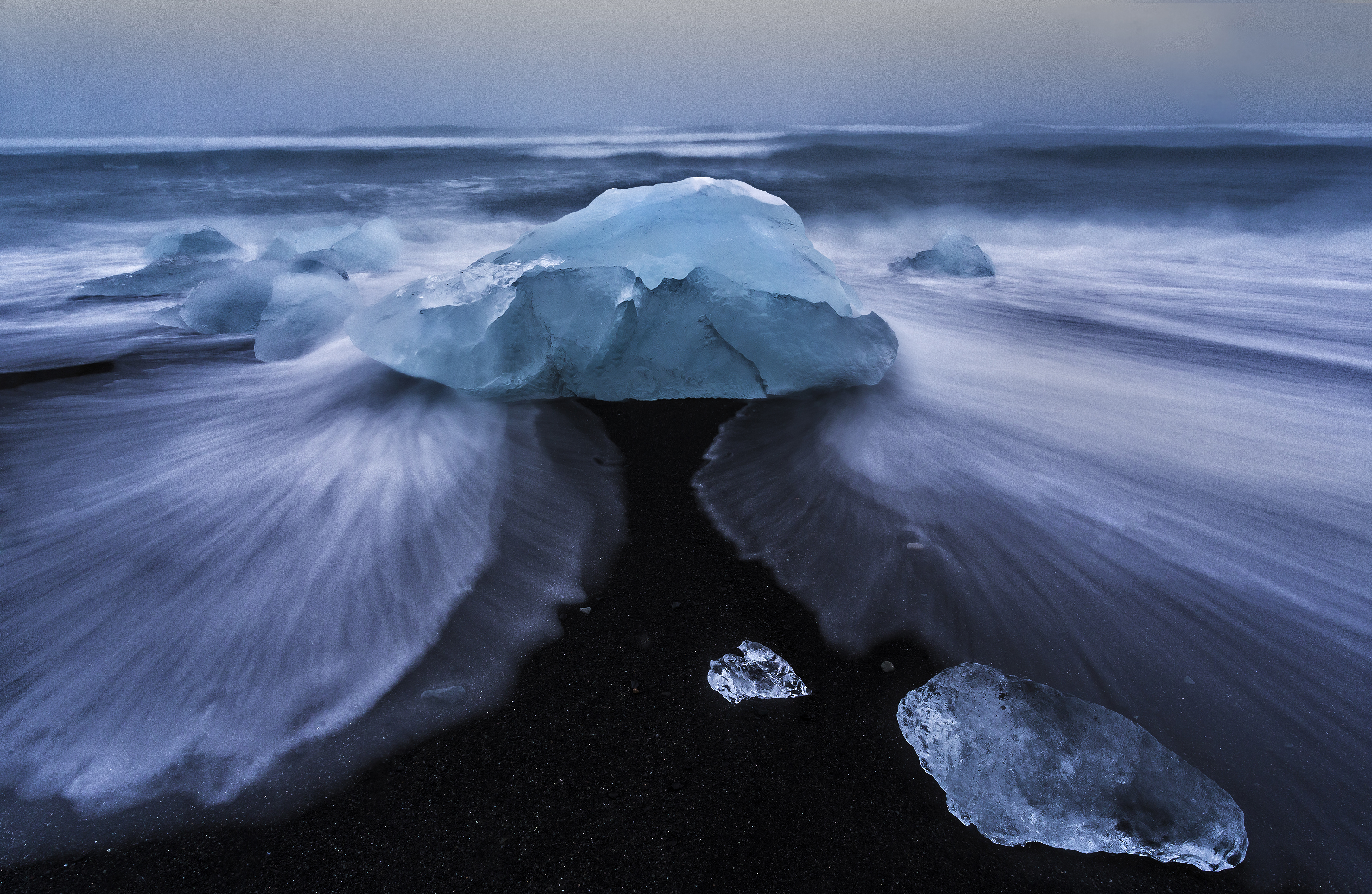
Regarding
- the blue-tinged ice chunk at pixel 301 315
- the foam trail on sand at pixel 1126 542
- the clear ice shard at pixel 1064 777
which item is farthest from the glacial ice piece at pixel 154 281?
the clear ice shard at pixel 1064 777

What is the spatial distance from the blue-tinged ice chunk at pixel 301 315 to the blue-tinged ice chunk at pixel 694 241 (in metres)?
1.38

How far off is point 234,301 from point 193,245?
2582 mm

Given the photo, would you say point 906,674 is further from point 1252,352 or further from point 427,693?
point 1252,352

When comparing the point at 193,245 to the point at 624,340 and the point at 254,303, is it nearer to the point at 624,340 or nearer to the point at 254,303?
the point at 254,303

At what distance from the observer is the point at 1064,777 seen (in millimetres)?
1289

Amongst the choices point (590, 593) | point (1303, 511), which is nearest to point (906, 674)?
point (590, 593)

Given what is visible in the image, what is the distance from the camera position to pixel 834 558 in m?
1.97

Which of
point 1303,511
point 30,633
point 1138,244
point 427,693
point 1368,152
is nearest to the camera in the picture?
point 427,693

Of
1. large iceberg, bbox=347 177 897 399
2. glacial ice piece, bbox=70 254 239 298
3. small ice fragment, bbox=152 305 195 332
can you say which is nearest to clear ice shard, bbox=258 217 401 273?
glacial ice piece, bbox=70 254 239 298

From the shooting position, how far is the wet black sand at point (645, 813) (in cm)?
115

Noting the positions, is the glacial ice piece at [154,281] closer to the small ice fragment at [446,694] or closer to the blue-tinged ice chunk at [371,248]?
the blue-tinged ice chunk at [371,248]

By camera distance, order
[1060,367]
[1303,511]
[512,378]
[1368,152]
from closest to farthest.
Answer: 1. [1303,511]
2. [512,378]
3. [1060,367]
4. [1368,152]

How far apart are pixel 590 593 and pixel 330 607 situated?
2.28 ft

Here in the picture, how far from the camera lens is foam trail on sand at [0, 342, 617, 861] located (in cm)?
136
